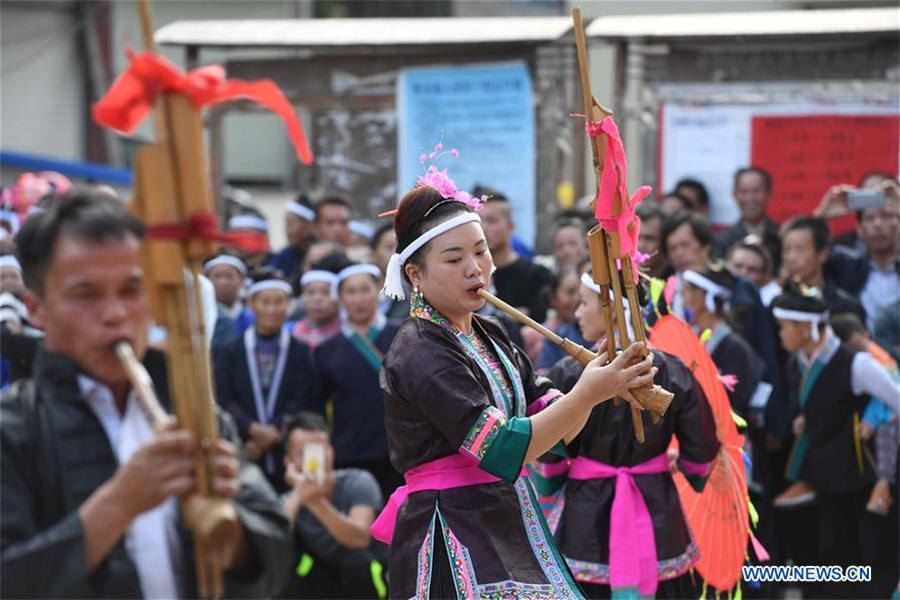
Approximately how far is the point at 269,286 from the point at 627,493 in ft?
9.27

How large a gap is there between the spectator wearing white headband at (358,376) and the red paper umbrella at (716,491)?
2.10m

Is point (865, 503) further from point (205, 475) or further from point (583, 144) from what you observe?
point (205, 475)

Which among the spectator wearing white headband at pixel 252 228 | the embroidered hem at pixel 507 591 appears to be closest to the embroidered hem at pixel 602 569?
the embroidered hem at pixel 507 591

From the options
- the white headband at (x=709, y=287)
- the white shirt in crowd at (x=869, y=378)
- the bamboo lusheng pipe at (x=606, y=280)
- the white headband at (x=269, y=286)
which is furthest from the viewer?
the white headband at (x=269, y=286)

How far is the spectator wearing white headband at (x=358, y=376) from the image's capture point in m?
6.36

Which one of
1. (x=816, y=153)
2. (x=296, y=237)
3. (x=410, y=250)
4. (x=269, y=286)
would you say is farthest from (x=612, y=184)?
(x=296, y=237)

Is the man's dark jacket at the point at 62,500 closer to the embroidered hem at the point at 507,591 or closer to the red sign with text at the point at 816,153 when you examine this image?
the embroidered hem at the point at 507,591

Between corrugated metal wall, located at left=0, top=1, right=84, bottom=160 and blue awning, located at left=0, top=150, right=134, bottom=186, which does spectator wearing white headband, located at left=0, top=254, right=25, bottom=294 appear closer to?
blue awning, located at left=0, top=150, right=134, bottom=186

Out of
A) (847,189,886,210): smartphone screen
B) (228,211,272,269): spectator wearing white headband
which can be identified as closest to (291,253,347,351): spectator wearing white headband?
(228,211,272,269): spectator wearing white headband

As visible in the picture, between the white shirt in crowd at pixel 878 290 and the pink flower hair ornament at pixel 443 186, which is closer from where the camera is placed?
the pink flower hair ornament at pixel 443 186

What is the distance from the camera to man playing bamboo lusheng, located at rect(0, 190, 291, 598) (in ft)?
6.85

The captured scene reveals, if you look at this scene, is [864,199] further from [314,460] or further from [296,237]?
[296,237]

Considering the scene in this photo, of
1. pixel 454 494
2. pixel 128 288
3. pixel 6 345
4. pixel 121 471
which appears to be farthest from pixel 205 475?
pixel 6 345

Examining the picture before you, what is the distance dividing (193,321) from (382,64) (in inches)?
263
